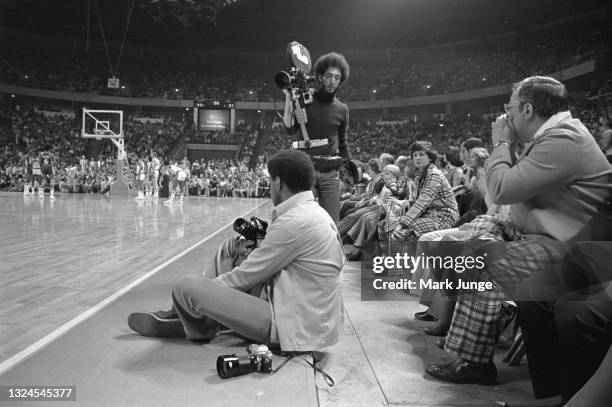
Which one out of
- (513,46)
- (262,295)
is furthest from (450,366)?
(513,46)

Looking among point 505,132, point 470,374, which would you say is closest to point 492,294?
point 470,374

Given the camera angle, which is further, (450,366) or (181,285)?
(181,285)

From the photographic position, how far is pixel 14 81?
89.2 feet

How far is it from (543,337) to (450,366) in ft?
1.73

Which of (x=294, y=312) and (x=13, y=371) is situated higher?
(x=294, y=312)

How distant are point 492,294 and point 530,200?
0.45 m

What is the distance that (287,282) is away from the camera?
94.3 inches

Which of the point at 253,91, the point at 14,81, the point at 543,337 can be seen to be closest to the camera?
the point at 543,337

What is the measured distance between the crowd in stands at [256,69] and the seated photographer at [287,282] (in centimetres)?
2399

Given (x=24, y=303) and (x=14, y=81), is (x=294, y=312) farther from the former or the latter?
(x=14, y=81)

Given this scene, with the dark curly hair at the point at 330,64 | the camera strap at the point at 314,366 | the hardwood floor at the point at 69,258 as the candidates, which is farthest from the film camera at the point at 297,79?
the hardwood floor at the point at 69,258

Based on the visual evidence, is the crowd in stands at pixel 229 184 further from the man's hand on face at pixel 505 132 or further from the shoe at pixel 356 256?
the man's hand on face at pixel 505 132

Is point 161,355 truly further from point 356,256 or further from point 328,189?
point 356,256

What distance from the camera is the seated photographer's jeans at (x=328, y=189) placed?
368 cm
